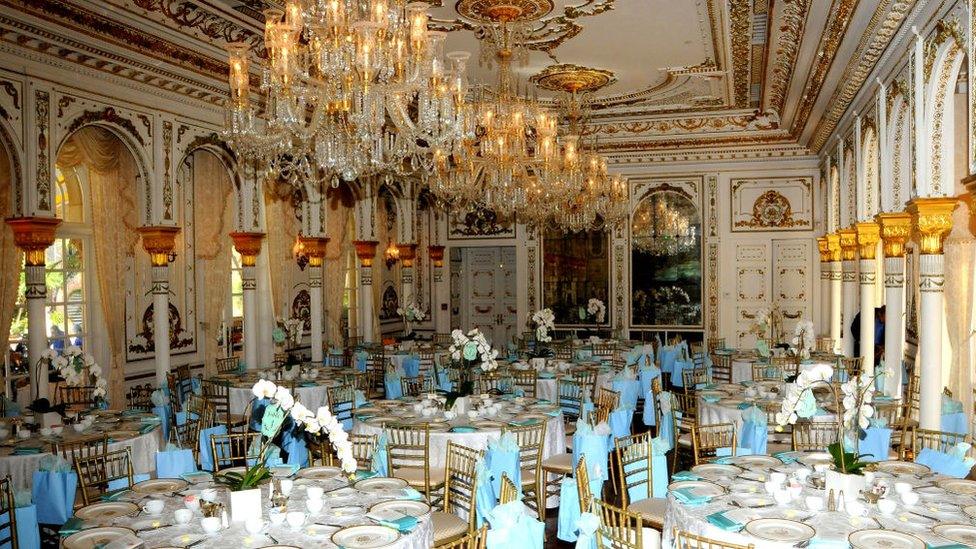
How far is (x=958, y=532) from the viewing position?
12.6 ft

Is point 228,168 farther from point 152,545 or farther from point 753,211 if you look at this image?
point 753,211

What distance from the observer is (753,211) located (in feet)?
52.0

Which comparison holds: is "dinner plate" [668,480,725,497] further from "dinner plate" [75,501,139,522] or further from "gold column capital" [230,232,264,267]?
"gold column capital" [230,232,264,267]

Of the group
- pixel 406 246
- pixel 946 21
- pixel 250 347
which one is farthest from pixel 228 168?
pixel 946 21

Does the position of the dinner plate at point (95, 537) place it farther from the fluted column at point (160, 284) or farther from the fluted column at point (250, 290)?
the fluted column at point (250, 290)

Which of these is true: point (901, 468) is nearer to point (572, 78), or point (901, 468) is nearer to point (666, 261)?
point (572, 78)

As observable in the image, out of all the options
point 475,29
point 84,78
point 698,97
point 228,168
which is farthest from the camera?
point 698,97

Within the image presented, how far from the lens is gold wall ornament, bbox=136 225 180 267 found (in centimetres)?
1000

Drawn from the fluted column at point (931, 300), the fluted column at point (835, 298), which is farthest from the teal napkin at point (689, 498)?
the fluted column at point (835, 298)

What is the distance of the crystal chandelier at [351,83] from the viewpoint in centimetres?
540

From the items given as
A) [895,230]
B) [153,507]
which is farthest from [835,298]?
[153,507]

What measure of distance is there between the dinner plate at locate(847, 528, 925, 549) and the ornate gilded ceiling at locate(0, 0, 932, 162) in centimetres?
503

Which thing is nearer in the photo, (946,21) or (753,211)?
(946,21)

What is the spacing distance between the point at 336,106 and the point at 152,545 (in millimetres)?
3312
